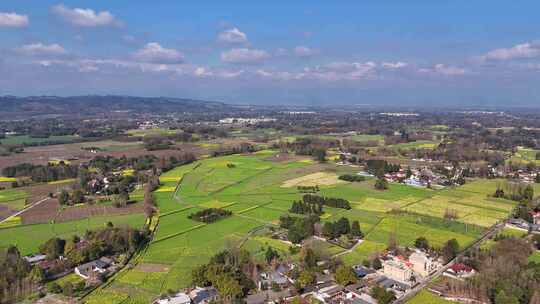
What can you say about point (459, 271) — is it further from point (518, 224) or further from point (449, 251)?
point (518, 224)

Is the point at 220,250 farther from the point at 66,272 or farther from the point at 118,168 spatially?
the point at 118,168

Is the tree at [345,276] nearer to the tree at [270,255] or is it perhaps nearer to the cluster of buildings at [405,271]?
the cluster of buildings at [405,271]

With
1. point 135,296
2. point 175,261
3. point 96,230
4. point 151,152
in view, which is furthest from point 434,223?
point 151,152

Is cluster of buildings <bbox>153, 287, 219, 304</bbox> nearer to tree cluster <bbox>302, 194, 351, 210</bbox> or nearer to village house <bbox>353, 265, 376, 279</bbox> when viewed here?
village house <bbox>353, 265, 376, 279</bbox>

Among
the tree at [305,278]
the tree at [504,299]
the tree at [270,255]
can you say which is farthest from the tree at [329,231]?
the tree at [504,299]

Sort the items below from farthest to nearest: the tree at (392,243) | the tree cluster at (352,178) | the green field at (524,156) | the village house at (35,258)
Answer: the green field at (524,156) < the tree cluster at (352,178) < the tree at (392,243) < the village house at (35,258)

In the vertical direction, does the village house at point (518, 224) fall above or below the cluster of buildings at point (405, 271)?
above
